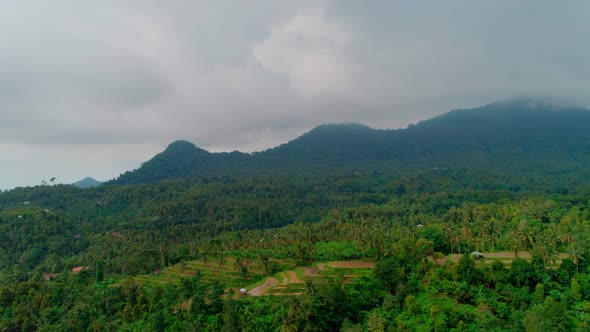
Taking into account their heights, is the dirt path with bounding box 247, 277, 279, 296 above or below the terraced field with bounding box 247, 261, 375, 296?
below

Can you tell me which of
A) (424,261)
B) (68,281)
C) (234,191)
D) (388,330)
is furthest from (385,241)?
(234,191)

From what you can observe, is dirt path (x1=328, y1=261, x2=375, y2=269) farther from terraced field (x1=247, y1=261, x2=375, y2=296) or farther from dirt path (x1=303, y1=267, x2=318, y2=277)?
dirt path (x1=303, y1=267, x2=318, y2=277)

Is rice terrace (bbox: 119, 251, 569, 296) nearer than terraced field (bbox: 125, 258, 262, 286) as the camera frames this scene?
Yes

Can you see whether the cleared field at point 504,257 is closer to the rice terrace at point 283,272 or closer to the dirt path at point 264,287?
the rice terrace at point 283,272

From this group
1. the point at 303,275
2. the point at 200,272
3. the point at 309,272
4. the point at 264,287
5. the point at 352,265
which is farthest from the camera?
the point at 200,272

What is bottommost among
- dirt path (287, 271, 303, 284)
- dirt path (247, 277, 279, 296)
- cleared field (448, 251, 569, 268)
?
dirt path (247, 277, 279, 296)

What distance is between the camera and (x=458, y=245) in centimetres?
4375

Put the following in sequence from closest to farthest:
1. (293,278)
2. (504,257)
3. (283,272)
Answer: (504,257)
(293,278)
(283,272)

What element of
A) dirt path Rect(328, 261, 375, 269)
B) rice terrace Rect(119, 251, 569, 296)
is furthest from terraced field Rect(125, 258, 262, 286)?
dirt path Rect(328, 261, 375, 269)

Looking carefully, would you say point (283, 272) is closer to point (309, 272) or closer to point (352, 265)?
point (309, 272)

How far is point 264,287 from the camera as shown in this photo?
40938mm

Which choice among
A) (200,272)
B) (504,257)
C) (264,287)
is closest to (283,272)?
(264,287)

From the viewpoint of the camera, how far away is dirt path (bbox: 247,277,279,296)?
39.5m

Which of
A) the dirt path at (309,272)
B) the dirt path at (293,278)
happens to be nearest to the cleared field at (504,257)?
the dirt path at (309,272)
